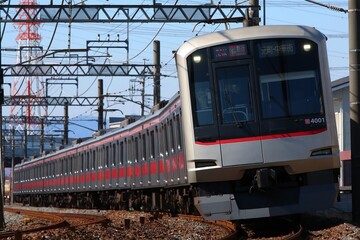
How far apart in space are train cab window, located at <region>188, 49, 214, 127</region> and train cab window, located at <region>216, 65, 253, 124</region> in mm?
212

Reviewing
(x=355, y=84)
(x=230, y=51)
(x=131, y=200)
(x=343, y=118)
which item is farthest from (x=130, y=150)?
(x=343, y=118)

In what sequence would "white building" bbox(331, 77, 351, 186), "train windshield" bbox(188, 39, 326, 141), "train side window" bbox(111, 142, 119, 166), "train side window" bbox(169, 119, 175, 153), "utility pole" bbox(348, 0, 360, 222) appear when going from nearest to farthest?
"train windshield" bbox(188, 39, 326, 141) → "utility pole" bbox(348, 0, 360, 222) → "train side window" bbox(169, 119, 175, 153) → "train side window" bbox(111, 142, 119, 166) → "white building" bbox(331, 77, 351, 186)

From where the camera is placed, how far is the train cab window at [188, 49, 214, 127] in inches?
551

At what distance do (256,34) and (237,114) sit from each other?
1285 mm

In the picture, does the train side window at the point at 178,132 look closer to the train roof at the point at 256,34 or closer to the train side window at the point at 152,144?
the train roof at the point at 256,34

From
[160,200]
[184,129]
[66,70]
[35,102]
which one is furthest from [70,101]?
[184,129]

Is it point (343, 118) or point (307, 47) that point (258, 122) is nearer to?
point (307, 47)

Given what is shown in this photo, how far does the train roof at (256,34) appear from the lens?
1400 centimetres

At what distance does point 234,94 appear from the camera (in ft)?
45.8

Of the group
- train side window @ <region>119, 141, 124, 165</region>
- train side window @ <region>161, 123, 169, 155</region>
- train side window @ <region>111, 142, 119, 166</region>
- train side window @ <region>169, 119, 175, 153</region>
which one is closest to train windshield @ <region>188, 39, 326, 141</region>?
train side window @ <region>169, 119, 175, 153</region>

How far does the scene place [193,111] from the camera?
1412 centimetres

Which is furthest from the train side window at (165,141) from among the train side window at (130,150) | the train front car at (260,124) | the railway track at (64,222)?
the train side window at (130,150)

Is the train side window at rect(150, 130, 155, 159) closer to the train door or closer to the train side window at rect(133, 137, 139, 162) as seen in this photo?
the train side window at rect(133, 137, 139, 162)

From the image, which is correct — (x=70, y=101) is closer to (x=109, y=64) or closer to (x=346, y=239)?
(x=109, y=64)
